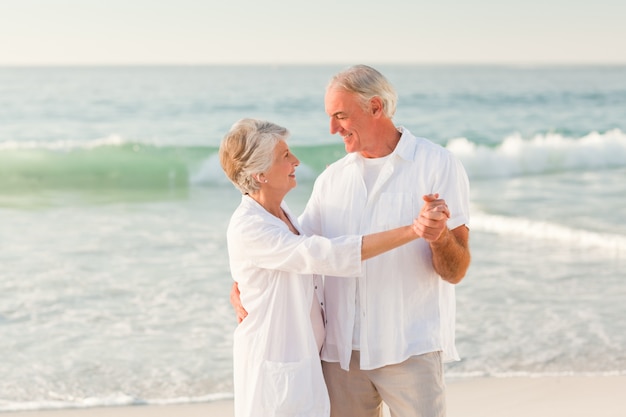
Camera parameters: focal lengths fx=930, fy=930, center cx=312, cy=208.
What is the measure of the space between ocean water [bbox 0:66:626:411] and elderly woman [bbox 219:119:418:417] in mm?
2379

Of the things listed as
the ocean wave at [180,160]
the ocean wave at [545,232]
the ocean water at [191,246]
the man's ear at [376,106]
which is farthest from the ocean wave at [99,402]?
the ocean wave at [180,160]

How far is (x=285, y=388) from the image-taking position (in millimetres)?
3102

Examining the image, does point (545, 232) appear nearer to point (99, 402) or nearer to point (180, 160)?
point (99, 402)

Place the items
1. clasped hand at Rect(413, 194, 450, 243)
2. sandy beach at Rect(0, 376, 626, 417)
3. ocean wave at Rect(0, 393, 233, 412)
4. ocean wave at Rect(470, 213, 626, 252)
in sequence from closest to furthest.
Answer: clasped hand at Rect(413, 194, 450, 243)
sandy beach at Rect(0, 376, 626, 417)
ocean wave at Rect(0, 393, 233, 412)
ocean wave at Rect(470, 213, 626, 252)

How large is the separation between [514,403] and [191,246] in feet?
16.8

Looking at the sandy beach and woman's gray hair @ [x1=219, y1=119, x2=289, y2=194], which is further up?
woman's gray hair @ [x1=219, y1=119, x2=289, y2=194]

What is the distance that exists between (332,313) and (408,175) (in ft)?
1.87

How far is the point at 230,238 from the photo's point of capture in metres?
3.15

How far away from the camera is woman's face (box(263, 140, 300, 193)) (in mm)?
3119

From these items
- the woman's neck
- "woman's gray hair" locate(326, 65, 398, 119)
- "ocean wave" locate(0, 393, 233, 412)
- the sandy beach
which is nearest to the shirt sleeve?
the woman's neck

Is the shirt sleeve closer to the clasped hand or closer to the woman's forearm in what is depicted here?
the woman's forearm

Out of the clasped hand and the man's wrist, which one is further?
the man's wrist

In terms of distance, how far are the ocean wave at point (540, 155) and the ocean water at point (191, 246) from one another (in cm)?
6

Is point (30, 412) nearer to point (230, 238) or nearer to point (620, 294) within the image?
point (230, 238)
